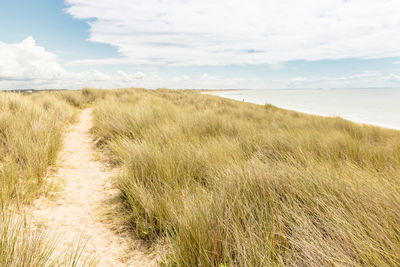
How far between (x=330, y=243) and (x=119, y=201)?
7.12ft

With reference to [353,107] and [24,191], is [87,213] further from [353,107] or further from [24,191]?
[353,107]

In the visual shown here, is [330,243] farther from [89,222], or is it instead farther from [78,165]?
[78,165]

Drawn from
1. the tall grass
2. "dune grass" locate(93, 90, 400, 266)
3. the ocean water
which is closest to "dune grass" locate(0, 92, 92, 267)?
the tall grass

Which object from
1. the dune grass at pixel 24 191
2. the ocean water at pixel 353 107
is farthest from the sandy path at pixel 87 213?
the ocean water at pixel 353 107

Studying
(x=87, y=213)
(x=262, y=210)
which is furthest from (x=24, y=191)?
(x=262, y=210)

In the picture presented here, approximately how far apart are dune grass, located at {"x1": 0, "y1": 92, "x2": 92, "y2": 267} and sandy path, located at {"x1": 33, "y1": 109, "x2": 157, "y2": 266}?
124 mm

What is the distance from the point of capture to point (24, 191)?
7.04 feet

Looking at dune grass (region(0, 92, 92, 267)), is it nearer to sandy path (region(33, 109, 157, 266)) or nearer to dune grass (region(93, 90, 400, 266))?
sandy path (region(33, 109, 157, 266))

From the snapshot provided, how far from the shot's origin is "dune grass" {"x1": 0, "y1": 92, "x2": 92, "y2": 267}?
3.82 ft

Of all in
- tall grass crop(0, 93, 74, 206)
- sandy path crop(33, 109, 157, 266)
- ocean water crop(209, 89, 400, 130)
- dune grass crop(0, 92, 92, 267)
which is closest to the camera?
dune grass crop(0, 92, 92, 267)

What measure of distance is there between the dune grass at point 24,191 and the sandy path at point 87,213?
0.12 meters

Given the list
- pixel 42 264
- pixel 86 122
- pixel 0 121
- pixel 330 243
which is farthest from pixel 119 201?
pixel 86 122

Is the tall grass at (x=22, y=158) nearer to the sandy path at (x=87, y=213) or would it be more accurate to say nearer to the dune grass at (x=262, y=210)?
the sandy path at (x=87, y=213)

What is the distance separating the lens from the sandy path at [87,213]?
5.75ft
